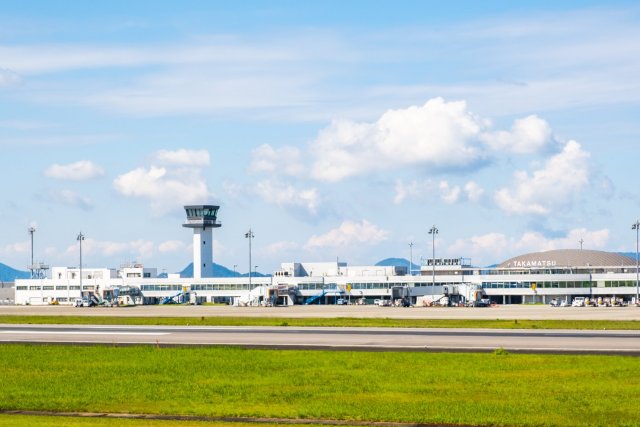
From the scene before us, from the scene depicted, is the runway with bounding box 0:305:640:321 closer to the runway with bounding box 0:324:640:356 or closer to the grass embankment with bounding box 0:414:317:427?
the runway with bounding box 0:324:640:356

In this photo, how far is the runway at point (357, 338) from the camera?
5406 cm

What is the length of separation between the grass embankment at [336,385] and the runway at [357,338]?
506 centimetres

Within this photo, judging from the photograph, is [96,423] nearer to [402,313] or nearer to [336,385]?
[336,385]

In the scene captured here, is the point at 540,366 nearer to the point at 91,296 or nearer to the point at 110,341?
the point at 110,341

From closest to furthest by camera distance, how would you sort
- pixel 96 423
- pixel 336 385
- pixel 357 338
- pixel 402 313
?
pixel 96 423 → pixel 336 385 → pixel 357 338 → pixel 402 313

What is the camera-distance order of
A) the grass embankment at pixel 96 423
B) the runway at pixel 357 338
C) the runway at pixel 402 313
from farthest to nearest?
the runway at pixel 402 313 → the runway at pixel 357 338 → the grass embankment at pixel 96 423

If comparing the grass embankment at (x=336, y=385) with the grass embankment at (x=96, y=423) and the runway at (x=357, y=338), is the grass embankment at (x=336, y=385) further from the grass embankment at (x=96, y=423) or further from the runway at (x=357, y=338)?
the runway at (x=357, y=338)

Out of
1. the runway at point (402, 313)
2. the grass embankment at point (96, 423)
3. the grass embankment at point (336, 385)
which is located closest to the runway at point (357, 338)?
the grass embankment at point (336, 385)

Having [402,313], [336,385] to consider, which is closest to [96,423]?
[336,385]

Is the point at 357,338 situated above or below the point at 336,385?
above

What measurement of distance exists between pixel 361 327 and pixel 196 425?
49428mm

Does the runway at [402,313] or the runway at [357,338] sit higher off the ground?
the runway at [357,338]

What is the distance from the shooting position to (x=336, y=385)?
3831 cm

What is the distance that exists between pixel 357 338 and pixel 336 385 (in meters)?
23.7
